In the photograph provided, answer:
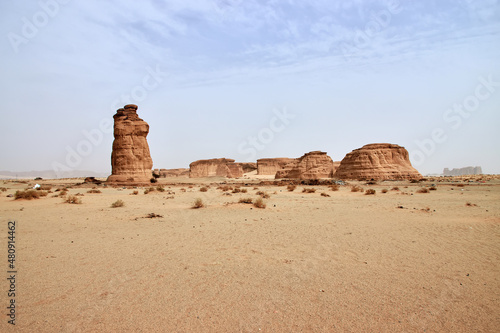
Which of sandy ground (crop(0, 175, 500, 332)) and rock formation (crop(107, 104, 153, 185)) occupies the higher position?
rock formation (crop(107, 104, 153, 185))

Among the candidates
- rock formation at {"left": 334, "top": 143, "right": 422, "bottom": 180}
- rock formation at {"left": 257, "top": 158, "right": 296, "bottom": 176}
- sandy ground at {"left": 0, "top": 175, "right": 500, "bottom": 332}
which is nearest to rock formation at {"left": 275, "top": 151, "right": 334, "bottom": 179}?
rock formation at {"left": 334, "top": 143, "right": 422, "bottom": 180}

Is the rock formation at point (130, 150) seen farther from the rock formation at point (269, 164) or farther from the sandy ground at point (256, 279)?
the rock formation at point (269, 164)

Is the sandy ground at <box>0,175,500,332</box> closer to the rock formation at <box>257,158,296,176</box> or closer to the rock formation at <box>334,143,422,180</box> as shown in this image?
the rock formation at <box>334,143,422,180</box>

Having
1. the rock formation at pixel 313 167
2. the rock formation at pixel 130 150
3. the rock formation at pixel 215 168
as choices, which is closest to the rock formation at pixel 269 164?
the rock formation at pixel 215 168

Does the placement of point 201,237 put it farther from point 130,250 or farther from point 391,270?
point 391,270

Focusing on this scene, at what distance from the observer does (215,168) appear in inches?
2778

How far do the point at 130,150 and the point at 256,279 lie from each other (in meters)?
30.0

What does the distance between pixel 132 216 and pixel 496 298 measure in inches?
373

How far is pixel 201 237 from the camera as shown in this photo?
632 centimetres

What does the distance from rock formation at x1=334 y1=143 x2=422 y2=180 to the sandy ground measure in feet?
110

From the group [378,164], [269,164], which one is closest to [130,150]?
→ [378,164]

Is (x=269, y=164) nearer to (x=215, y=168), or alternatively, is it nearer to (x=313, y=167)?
(x=215, y=168)

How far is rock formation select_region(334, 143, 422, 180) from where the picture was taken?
3819 cm

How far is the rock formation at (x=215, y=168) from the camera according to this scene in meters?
69.7
